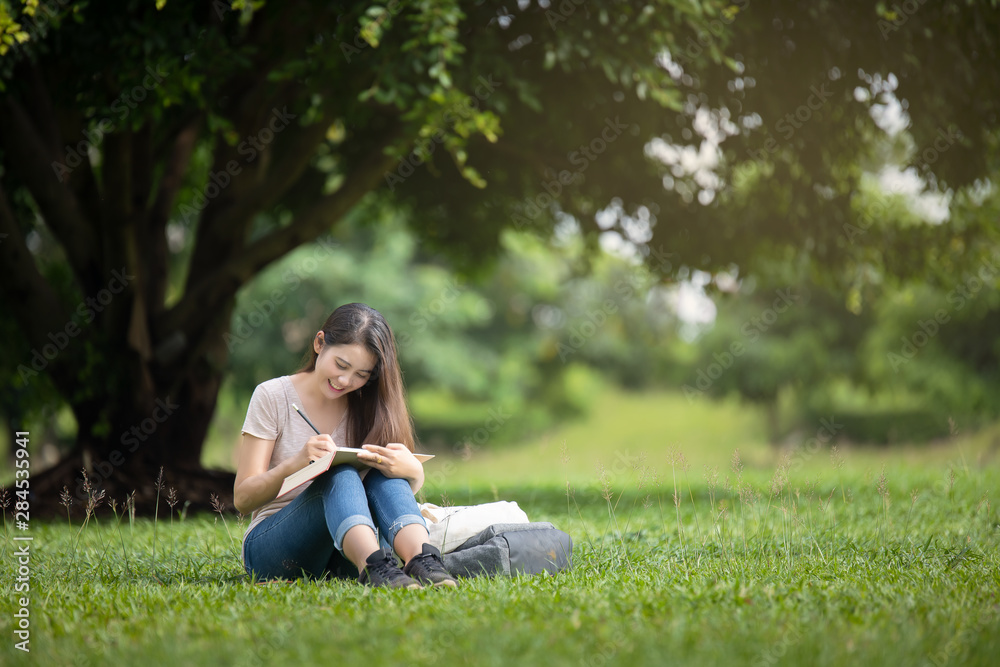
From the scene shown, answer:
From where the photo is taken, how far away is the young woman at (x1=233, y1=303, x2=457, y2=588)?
3.61m

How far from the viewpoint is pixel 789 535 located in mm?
5125

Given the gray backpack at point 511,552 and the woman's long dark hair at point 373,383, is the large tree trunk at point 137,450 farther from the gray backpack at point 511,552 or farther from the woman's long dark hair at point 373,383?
the gray backpack at point 511,552

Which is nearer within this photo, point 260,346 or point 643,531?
point 643,531

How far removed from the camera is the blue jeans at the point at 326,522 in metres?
3.62

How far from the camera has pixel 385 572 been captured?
3.52m

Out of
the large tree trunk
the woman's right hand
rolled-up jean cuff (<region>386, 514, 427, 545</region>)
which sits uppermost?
the woman's right hand

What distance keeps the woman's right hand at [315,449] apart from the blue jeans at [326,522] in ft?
0.42

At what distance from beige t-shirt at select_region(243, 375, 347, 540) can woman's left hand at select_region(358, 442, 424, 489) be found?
41 cm

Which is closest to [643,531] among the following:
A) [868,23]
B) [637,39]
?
[637,39]

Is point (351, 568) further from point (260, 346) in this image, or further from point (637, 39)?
point (260, 346)

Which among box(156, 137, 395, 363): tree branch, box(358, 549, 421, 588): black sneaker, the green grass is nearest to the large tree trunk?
box(156, 137, 395, 363): tree branch

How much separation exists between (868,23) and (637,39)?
2.25m

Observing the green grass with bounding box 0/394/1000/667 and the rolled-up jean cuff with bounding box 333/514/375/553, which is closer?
the green grass with bounding box 0/394/1000/667

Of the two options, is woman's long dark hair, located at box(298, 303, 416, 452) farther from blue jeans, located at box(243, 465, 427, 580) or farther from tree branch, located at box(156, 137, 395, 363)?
tree branch, located at box(156, 137, 395, 363)
